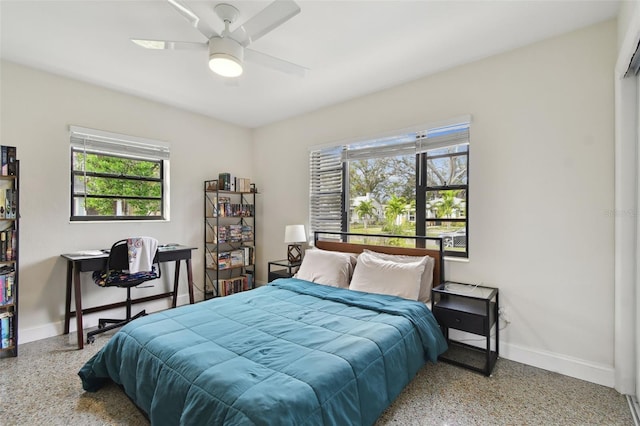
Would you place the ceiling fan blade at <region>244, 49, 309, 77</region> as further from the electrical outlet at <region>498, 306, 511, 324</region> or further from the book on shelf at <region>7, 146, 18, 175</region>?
the electrical outlet at <region>498, 306, 511, 324</region>

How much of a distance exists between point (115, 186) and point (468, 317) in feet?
13.1

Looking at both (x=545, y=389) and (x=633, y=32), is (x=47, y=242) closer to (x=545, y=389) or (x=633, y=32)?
(x=545, y=389)

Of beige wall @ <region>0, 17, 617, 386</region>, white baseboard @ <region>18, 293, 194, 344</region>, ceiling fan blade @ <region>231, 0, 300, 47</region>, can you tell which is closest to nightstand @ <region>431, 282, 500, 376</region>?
beige wall @ <region>0, 17, 617, 386</region>

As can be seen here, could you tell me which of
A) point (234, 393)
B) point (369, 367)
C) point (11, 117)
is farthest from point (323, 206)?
point (11, 117)

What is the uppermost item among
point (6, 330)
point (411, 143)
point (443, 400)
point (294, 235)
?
point (411, 143)

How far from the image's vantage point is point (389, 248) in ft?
10.4

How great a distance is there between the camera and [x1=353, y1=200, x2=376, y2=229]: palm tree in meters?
3.62

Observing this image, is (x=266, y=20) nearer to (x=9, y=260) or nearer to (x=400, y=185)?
(x=400, y=185)

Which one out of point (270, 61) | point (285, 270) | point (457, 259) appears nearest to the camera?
point (270, 61)

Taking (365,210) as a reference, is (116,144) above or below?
above

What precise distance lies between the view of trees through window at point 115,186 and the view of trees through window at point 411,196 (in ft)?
8.37

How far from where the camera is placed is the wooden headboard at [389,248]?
2.83m

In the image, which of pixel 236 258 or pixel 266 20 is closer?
pixel 266 20

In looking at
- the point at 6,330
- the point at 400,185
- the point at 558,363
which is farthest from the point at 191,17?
the point at 558,363
